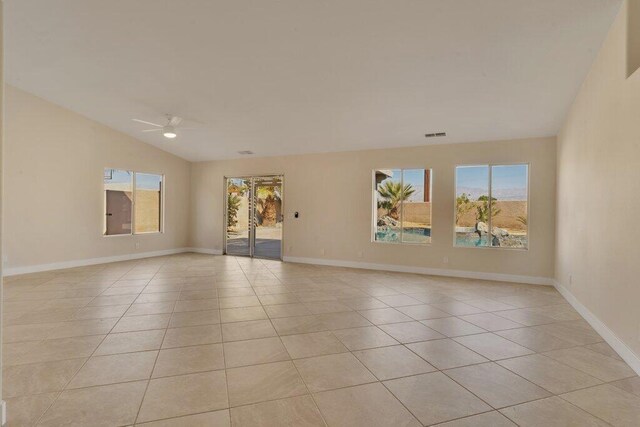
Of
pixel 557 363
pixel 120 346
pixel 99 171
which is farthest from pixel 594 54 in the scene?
pixel 99 171

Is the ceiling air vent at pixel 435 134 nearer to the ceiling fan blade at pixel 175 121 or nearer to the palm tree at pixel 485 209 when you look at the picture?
the palm tree at pixel 485 209

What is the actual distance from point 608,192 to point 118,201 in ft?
29.6

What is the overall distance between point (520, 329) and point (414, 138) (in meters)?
3.99

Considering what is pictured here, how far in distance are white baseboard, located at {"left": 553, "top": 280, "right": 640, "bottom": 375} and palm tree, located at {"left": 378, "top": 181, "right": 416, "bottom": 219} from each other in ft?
10.6

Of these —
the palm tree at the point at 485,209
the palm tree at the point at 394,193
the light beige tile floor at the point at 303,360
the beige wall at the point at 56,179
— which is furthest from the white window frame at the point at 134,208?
the palm tree at the point at 485,209

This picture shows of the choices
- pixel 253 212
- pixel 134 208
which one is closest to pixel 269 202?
pixel 253 212

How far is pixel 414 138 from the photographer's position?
6.39 metres

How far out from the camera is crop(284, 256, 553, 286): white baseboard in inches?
231

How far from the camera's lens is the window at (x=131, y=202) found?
759 centimetres

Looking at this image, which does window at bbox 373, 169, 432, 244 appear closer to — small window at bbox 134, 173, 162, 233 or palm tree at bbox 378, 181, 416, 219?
palm tree at bbox 378, 181, 416, 219

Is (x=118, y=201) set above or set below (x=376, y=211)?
above

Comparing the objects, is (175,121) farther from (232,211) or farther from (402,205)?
(402,205)

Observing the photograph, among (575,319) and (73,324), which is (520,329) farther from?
(73,324)

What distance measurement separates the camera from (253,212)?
8.75 meters
